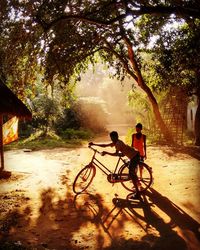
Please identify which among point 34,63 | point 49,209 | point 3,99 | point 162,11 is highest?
point 162,11

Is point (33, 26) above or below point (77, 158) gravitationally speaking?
above

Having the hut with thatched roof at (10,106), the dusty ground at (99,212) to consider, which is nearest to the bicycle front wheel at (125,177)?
the dusty ground at (99,212)

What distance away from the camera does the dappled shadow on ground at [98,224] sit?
6.10 m

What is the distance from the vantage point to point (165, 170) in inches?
487

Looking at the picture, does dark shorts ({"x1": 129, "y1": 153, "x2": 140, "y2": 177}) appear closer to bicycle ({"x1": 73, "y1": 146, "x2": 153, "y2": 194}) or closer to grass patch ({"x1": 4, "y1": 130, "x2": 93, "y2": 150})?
bicycle ({"x1": 73, "y1": 146, "x2": 153, "y2": 194})

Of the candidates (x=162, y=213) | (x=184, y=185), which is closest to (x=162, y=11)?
(x=184, y=185)

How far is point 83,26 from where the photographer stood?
15.2 metres

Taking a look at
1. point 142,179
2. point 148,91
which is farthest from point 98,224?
point 148,91

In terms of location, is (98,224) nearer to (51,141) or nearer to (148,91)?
(148,91)

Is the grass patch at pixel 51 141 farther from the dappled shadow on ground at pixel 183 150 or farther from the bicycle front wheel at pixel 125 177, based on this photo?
the bicycle front wheel at pixel 125 177

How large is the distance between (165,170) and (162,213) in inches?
189

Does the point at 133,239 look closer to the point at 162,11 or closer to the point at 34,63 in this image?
the point at 162,11

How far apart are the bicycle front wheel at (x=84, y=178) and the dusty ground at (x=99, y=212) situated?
0.22m

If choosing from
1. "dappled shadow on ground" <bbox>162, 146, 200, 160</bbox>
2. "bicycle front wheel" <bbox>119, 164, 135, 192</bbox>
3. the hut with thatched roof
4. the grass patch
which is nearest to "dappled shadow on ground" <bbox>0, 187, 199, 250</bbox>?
"bicycle front wheel" <bbox>119, 164, 135, 192</bbox>
